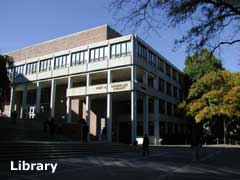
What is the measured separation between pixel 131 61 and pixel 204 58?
24.3 meters

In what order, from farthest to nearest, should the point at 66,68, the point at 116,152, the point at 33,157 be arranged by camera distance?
the point at 66,68 < the point at 116,152 < the point at 33,157

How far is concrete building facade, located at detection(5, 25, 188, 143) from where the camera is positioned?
36.4 m

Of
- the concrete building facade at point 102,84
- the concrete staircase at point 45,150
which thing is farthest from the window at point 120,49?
the concrete staircase at point 45,150

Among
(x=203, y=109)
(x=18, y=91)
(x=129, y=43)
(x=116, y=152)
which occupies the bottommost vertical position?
(x=116, y=152)

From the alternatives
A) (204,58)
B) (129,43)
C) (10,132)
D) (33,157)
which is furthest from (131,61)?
(204,58)

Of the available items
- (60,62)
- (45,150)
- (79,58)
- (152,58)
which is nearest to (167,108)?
(152,58)

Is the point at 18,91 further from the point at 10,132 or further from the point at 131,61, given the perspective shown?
the point at 10,132

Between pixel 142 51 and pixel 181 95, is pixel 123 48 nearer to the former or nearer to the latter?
pixel 142 51

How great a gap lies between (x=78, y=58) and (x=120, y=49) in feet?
23.8

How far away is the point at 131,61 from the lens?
3525 cm

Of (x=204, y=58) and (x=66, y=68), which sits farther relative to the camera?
(x=66, y=68)

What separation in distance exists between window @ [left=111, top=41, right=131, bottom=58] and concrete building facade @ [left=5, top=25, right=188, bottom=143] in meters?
0.13

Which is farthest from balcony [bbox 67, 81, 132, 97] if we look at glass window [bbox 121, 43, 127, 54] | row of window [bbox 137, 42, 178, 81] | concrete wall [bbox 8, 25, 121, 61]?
concrete wall [bbox 8, 25, 121, 61]

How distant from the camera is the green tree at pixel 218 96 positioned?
35406mm
